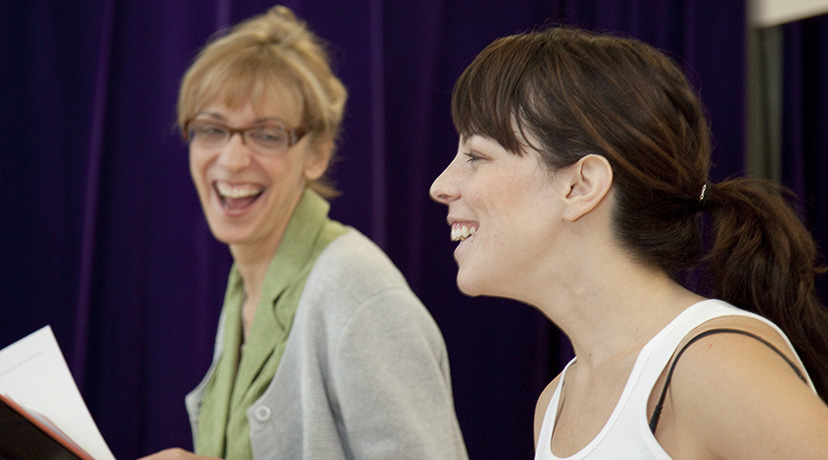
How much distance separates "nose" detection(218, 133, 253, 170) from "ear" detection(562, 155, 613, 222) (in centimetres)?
88

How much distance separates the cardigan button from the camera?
55.1 inches

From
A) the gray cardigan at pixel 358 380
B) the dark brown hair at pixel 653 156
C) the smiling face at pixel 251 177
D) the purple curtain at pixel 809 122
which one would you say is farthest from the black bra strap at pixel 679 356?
the purple curtain at pixel 809 122

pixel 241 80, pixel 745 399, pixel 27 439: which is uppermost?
pixel 241 80

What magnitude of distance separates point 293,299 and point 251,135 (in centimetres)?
38

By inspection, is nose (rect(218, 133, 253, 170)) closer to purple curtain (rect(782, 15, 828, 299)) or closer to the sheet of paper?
the sheet of paper

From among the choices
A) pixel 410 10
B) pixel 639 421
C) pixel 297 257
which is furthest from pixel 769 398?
pixel 410 10

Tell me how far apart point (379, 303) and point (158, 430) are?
0.97 metres

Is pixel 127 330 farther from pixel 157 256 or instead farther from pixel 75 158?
pixel 75 158

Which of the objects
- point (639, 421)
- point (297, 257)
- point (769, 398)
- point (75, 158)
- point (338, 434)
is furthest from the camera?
point (75, 158)

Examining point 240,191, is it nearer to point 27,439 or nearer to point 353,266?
point 353,266

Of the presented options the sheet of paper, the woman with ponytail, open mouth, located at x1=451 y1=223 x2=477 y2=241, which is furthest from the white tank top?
the sheet of paper

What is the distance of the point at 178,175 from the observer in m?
2.08

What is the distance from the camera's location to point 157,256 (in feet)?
6.75

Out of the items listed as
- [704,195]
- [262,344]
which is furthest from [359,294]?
[704,195]
